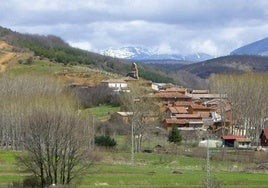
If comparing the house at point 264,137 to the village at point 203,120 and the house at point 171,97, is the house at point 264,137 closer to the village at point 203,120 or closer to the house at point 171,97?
the village at point 203,120

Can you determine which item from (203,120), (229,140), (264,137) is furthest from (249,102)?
(203,120)

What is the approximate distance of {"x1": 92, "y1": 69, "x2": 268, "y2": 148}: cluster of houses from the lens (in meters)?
84.9

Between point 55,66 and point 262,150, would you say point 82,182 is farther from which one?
point 55,66

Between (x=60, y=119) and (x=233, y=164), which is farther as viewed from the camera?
(x=233, y=164)

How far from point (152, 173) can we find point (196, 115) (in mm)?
55940

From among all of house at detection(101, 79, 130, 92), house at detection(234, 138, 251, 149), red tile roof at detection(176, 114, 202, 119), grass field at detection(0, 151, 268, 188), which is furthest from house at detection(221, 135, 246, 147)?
house at detection(101, 79, 130, 92)

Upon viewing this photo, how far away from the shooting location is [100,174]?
171ft

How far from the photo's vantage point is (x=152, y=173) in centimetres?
5362

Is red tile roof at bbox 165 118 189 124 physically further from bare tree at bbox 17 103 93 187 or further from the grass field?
bare tree at bbox 17 103 93 187

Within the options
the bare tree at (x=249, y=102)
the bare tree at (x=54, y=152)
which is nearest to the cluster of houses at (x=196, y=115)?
the bare tree at (x=249, y=102)

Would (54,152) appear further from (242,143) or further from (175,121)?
(175,121)

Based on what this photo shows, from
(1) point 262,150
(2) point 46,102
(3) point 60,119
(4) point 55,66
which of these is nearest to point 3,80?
(2) point 46,102

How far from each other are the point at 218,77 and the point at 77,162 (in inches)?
2289

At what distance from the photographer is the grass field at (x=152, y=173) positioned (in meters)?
47.4
